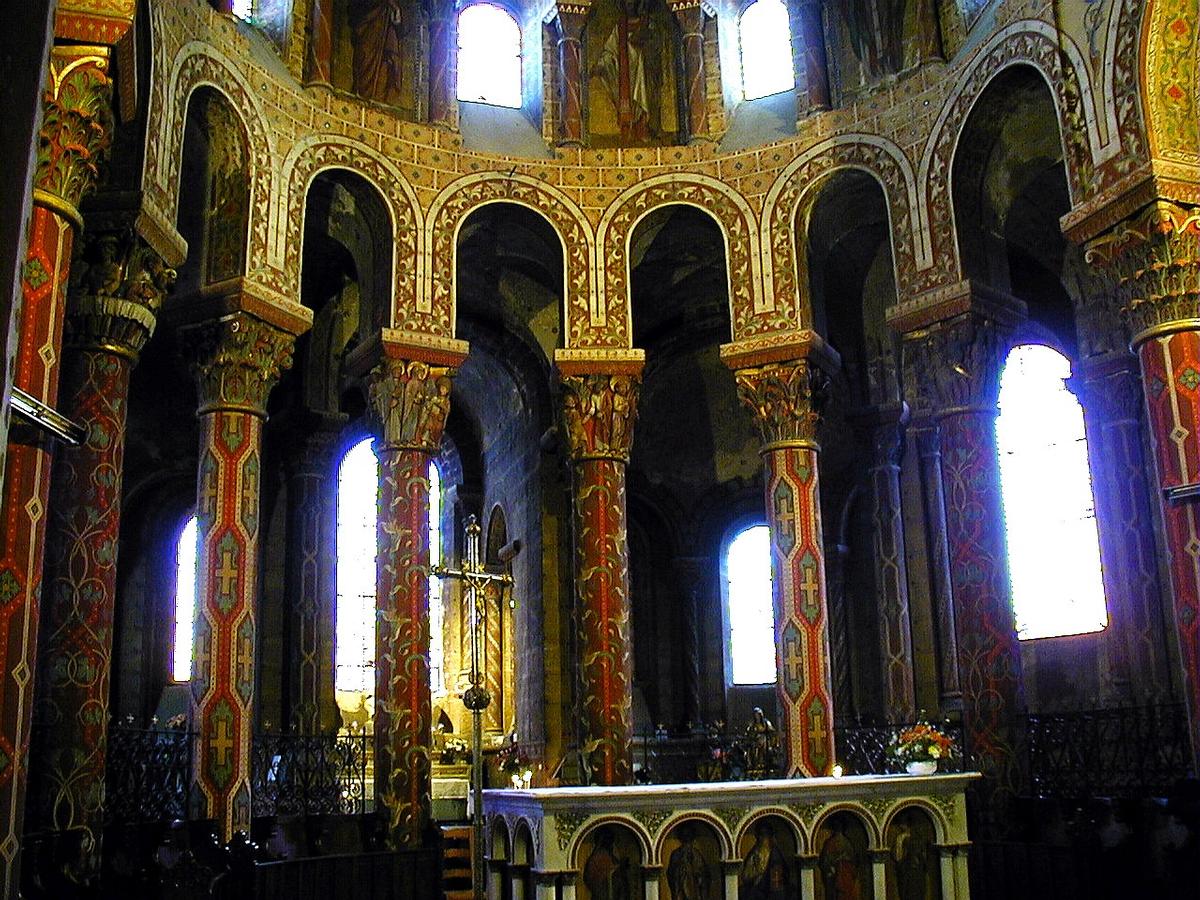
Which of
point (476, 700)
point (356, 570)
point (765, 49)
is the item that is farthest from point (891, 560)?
point (476, 700)

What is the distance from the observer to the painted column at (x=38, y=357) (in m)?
9.45

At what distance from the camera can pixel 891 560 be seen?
2059cm

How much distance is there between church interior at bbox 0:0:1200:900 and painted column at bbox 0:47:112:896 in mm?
37

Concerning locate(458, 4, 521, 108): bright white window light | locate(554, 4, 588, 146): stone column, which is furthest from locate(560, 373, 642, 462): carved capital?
locate(458, 4, 521, 108): bright white window light

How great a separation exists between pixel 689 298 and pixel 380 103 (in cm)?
672

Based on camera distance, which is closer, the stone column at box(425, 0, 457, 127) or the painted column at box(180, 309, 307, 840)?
the painted column at box(180, 309, 307, 840)

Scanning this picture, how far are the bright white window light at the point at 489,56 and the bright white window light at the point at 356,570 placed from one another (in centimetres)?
650

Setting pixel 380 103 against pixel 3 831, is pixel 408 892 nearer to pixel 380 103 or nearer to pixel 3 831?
pixel 3 831

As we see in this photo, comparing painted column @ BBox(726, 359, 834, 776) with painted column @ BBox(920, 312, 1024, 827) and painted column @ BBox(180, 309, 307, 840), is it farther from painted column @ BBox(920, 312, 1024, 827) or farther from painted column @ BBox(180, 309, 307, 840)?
painted column @ BBox(180, 309, 307, 840)

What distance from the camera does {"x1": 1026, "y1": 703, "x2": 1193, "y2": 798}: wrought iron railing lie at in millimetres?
14445

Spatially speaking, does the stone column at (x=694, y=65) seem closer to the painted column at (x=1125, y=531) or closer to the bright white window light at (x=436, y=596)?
the painted column at (x=1125, y=531)

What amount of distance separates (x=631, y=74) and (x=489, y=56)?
2132 millimetres

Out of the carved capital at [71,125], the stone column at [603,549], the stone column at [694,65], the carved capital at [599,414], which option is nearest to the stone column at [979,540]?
the carved capital at [599,414]

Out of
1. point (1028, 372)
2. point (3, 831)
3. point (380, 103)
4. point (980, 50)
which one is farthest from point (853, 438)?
point (3, 831)
